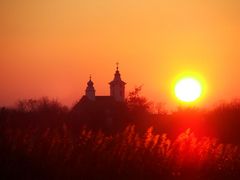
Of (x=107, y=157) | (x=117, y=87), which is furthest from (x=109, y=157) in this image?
(x=117, y=87)

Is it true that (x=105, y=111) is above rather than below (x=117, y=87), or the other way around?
below

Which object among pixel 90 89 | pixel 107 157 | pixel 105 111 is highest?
pixel 90 89

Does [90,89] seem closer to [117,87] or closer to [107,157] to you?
[117,87]

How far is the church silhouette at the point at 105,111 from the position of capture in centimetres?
3928

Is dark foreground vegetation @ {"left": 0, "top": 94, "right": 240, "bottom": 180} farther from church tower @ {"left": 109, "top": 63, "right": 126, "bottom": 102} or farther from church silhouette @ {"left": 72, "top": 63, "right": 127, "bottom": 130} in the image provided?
church tower @ {"left": 109, "top": 63, "right": 126, "bottom": 102}

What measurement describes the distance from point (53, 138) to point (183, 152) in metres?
5.24

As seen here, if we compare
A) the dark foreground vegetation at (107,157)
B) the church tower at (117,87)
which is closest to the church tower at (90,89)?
the church tower at (117,87)

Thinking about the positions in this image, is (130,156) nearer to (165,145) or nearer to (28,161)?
(165,145)

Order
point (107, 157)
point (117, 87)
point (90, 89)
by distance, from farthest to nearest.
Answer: point (117, 87)
point (90, 89)
point (107, 157)

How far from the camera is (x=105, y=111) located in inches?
1972

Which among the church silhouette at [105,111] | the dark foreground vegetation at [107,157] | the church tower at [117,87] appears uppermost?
the church tower at [117,87]

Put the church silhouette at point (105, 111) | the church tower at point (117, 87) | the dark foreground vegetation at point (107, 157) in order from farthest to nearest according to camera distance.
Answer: the church tower at point (117, 87)
the church silhouette at point (105, 111)
the dark foreground vegetation at point (107, 157)

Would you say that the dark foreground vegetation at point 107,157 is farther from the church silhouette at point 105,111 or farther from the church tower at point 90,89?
the church tower at point 90,89

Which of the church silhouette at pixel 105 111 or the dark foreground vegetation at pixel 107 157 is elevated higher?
the church silhouette at pixel 105 111
